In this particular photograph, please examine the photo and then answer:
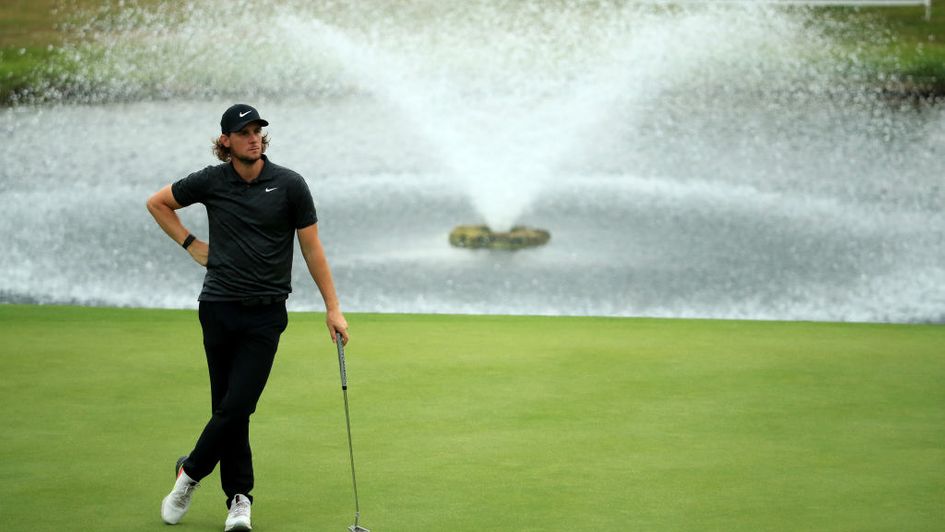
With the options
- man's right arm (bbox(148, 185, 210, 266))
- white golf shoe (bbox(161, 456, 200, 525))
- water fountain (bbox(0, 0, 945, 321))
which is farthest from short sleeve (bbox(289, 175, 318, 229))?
water fountain (bbox(0, 0, 945, 321))

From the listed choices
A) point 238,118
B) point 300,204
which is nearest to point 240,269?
point 300,204

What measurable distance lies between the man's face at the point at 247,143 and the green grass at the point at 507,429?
976mm

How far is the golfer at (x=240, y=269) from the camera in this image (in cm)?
354

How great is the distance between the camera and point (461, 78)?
10680 mm

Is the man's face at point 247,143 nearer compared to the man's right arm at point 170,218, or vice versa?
the man's face at point 247,143

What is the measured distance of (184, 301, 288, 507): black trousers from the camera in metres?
3.55

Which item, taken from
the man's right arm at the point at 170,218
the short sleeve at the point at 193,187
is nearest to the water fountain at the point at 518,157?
the man's right arm at the point at 170,218

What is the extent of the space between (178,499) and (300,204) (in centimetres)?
85

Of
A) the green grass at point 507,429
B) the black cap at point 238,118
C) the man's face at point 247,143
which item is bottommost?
the green grass at point 507,429

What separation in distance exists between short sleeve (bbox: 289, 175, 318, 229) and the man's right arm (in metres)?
0.26

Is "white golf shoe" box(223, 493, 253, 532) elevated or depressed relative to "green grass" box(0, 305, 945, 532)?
depressed

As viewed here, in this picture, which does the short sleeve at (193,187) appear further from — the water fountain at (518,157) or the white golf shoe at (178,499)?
the water fountain at (518,157)

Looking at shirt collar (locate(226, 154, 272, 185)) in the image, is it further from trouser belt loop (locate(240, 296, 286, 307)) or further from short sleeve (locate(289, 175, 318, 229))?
trouser belt loop (locate(240, 296, 286, 307))

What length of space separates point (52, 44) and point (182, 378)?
5.66 metres
